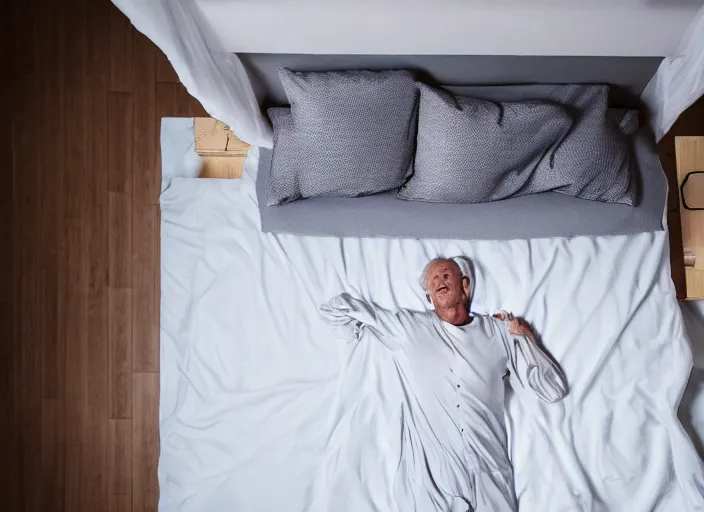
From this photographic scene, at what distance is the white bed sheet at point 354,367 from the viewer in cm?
198

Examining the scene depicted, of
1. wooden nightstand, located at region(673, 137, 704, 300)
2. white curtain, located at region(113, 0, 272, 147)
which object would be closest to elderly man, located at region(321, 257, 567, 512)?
wooden nightstand, located at region(673, 137, 704, 300)

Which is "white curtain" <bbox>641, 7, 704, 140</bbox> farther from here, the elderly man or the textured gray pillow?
the elderly man

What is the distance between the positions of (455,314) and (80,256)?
1438mm

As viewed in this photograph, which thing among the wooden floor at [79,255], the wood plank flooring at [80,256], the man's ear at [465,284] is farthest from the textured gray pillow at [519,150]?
the wood plank flooring at [80,256]

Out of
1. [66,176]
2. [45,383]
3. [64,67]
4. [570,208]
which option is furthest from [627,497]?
[64,67]

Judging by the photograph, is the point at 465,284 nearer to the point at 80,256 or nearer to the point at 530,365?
the point at 530,365

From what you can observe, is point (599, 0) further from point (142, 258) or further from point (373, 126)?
point (142, 258)

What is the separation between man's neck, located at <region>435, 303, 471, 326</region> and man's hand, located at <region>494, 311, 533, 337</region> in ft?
0.37

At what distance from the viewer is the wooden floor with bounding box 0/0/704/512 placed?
7.55ft

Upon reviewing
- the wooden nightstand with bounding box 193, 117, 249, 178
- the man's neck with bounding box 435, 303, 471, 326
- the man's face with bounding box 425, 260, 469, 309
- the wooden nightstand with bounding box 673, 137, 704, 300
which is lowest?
the man's neck with bounding box 435, 303, 471, 326

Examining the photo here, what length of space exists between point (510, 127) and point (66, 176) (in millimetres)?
1666

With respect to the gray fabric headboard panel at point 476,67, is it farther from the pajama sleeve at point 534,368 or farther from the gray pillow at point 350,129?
the pajama sleeve at point 534,368

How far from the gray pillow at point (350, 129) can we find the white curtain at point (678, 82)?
810 mm

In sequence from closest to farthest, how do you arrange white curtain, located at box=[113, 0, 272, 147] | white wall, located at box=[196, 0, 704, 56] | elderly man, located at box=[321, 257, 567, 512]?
1. white curtain, located at box=[113, 0, 272, 147]
2. white wall, located at box=[196, 0, 704, 56]
3. elderly man, located at box=[321, 257, 567, 512]
